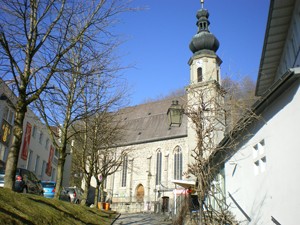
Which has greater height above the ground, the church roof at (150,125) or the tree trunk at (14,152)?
the church roof at (150,125)

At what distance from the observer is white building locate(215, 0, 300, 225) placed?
712 centimetres

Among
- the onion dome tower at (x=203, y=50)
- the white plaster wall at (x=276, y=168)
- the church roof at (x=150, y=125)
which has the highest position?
the onion dome tower at (x=203, y=50)

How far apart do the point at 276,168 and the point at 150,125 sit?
4261cm

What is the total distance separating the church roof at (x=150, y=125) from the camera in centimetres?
4525

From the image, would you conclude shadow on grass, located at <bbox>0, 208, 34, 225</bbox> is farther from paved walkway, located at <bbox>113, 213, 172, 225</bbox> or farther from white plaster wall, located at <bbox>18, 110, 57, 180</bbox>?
white plaster wall, located at <bbox>18, 110, 57, 180</bbox>

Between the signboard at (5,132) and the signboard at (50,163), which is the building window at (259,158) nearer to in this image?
the signboard at (5,132)

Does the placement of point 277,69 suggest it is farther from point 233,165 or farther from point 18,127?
point 18,127

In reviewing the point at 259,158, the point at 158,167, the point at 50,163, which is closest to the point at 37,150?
the point at 50,163

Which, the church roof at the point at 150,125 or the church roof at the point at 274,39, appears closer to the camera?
the church roof at the point at 274,39

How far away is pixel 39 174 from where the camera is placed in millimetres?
32781

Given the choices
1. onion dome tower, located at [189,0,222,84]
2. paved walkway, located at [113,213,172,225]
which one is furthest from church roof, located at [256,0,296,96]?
onion dome tower, located at [189,0,222,84]

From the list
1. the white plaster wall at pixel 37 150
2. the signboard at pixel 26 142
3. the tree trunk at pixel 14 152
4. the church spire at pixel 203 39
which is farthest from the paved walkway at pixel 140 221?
the church spire at pixel 203 39

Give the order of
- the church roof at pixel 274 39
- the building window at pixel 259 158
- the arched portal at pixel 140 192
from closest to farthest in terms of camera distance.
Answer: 1. the building window at pixel 259 158
2. the church roof at pixel 274 39
3. the arched portal at pixel 140 192

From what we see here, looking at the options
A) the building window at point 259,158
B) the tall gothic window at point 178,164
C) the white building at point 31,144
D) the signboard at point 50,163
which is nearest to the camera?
the building window at point 259,158
